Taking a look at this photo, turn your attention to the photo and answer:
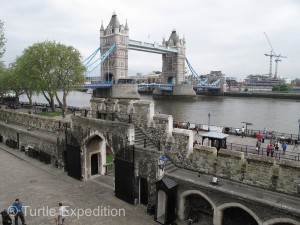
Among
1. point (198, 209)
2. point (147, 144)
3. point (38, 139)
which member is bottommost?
point (198, 209)

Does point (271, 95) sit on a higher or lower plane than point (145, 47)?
lower

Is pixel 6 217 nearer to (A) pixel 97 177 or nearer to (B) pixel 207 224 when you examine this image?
(A) pixel 97 177

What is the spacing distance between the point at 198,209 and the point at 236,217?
1819 mm

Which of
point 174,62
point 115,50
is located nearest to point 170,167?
point 115,50

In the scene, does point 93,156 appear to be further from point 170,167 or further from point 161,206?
point 161,206

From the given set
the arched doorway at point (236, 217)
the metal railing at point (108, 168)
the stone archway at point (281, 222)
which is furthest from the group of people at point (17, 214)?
the stone archway at point (281, 222)

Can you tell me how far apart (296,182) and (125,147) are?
797cm

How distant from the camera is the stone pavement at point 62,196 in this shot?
12.9 m

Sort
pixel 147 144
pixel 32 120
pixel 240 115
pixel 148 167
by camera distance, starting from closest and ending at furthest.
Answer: pixel 148 167 < pixel 147 144 < pixel 32 120 < pixel 240 115

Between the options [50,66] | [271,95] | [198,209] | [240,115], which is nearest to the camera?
[198,209]

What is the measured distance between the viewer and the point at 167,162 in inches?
536

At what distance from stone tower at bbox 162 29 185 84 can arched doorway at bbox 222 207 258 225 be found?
149408 millimetres

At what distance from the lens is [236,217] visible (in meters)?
11.4

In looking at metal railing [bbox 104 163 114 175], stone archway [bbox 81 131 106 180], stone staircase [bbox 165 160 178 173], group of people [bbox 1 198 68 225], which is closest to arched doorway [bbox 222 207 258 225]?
stone staircase [bbox 165 160 178 173]
